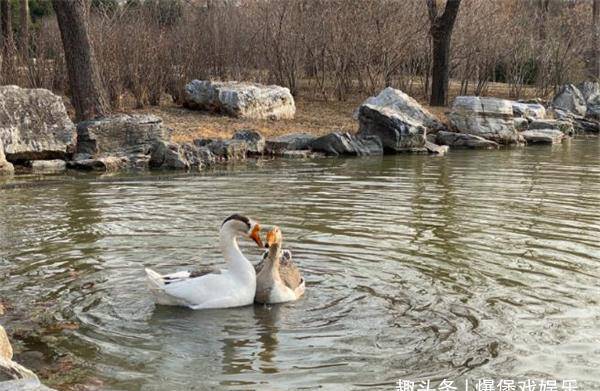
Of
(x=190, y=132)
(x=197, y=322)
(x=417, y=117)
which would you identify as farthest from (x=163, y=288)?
(x=417, y=117)

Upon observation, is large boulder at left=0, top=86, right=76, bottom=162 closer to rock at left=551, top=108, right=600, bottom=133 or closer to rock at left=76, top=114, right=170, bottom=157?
rock at left=76, top=114, right=170, bottom=157

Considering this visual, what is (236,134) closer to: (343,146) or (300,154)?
(300,154)

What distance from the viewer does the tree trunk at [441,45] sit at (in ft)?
90.2

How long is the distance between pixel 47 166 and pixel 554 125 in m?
16.3

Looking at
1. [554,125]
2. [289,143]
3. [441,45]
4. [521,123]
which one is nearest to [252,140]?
[289,143]

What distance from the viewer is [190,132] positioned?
2102 cm

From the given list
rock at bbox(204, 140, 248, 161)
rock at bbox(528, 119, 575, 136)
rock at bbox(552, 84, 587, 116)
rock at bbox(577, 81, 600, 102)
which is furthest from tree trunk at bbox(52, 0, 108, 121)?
rock at bbox(577, 81, 600, 102)

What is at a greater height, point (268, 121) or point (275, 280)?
point (268, 121)

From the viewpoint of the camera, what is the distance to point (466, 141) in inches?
902

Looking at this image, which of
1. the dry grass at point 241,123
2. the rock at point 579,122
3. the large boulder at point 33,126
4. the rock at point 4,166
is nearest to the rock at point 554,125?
the rock at point 579,122

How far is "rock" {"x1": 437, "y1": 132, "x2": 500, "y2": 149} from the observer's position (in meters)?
22.9

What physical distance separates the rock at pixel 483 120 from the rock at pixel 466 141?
643mm

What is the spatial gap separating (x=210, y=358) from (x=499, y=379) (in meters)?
2.06

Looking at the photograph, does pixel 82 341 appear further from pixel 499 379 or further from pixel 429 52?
pixel 429 52
